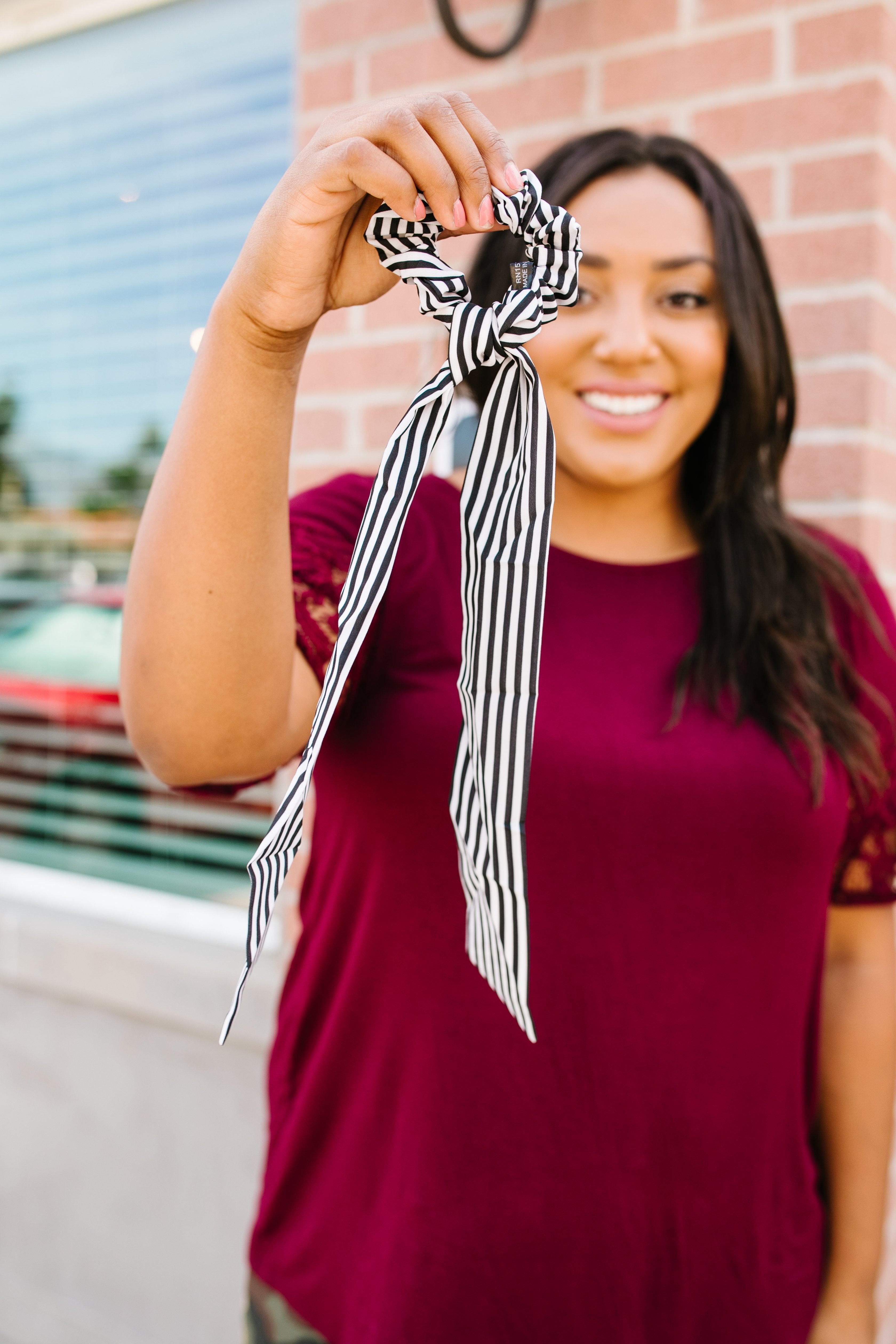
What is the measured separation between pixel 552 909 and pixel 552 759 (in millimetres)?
150

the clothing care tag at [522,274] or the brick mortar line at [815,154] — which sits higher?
the brick mortar line at [815,154]

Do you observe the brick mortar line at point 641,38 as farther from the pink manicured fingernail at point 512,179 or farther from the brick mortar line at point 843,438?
the pink manicured fingernail at point 512,179

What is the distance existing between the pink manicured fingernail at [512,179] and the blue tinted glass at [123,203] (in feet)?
5.58

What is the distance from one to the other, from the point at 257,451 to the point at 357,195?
0.63ft

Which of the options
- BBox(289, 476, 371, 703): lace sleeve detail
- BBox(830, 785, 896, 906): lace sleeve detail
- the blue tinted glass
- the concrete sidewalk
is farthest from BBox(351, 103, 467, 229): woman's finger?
the blue tinted glass

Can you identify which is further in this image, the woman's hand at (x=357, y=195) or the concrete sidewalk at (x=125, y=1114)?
the concrete sidewalk at (x=125, y=1114)

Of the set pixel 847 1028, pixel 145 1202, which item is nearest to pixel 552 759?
pixel 847 1028

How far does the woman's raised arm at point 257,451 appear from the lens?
71cm

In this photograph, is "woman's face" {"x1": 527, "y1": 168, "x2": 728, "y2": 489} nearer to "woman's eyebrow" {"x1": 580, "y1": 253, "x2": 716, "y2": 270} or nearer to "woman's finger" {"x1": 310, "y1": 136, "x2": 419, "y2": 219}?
"woman's eyebrow" {"x1": 580, "y1": 253, "x2": 716, "y2": 270}

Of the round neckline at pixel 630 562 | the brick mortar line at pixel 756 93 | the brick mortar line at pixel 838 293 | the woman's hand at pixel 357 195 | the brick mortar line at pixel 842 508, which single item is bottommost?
the round neckline at pixel 630 562

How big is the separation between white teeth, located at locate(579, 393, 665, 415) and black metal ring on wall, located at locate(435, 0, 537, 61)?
2.15ft

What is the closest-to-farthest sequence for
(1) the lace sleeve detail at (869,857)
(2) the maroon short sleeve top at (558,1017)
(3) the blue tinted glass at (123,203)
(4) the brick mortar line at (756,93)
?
(2) the maroon short sleeve top at (558,1017) < (1) the lace sleeve detail at (869,857) < (4) the brick mortar line at (756,93) < (3) the blue tinted glass at (123,203)

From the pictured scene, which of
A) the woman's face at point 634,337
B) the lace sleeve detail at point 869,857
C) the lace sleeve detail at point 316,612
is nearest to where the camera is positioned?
the lace sleeve detail at point 316,612

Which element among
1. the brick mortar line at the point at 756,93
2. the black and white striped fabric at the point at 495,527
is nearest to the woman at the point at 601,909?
the black and white striped fabric at the point at 495,527
